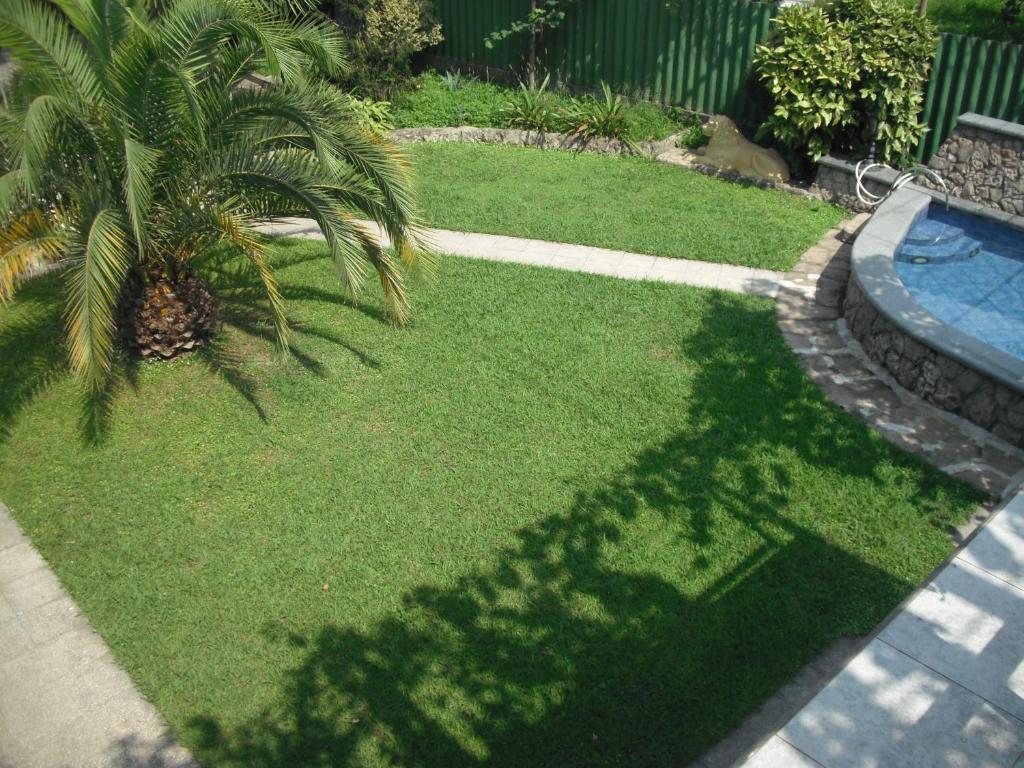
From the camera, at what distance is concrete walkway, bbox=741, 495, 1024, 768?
446cm

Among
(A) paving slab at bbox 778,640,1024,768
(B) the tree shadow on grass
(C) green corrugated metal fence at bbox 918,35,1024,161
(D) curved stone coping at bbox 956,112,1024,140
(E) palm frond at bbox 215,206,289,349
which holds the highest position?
(C) green corrugated metal fence at bbox 918,35,1024,161

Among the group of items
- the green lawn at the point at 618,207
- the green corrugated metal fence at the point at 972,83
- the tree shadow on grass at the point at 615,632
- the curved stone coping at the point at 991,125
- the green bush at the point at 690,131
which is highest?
the green corrugated metal fence at the point at 972,83

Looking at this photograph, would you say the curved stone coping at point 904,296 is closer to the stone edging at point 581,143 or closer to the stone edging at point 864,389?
the stone edging at point 864,389

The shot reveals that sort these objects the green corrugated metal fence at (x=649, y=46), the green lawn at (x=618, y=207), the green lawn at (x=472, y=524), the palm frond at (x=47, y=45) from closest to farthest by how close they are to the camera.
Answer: the green lawn at (x=472, y=524), the palm frond at (x=47, y=45), the green lawn at (x=618, y=207), the green corrugated metal fence at (x=649, y=46)

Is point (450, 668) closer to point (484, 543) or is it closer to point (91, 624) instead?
point (484, 543)

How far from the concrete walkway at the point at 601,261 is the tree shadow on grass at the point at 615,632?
9.33ft

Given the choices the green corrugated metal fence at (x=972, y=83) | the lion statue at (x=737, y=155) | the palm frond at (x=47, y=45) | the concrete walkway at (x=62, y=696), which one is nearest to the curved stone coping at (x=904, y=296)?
the green corrugated metal fence at (x=972, y=83)

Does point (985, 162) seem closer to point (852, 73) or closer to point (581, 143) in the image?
point (852, 73)

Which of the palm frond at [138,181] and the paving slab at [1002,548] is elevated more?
the palm frond at [138,181]

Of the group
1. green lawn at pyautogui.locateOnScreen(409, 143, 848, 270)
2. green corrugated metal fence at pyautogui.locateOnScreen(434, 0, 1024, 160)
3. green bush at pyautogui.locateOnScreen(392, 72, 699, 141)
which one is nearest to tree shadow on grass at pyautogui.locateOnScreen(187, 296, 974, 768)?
green lawn at pyautogui.locateOnScreen(409, 143, 848, 270)

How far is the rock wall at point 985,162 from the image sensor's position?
10438 millimetres

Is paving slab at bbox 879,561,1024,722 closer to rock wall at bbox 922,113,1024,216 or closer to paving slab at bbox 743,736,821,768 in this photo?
paving slab at bbox 743,736,821,768

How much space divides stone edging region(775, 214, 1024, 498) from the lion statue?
2.07m

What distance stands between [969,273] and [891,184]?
1.69m
